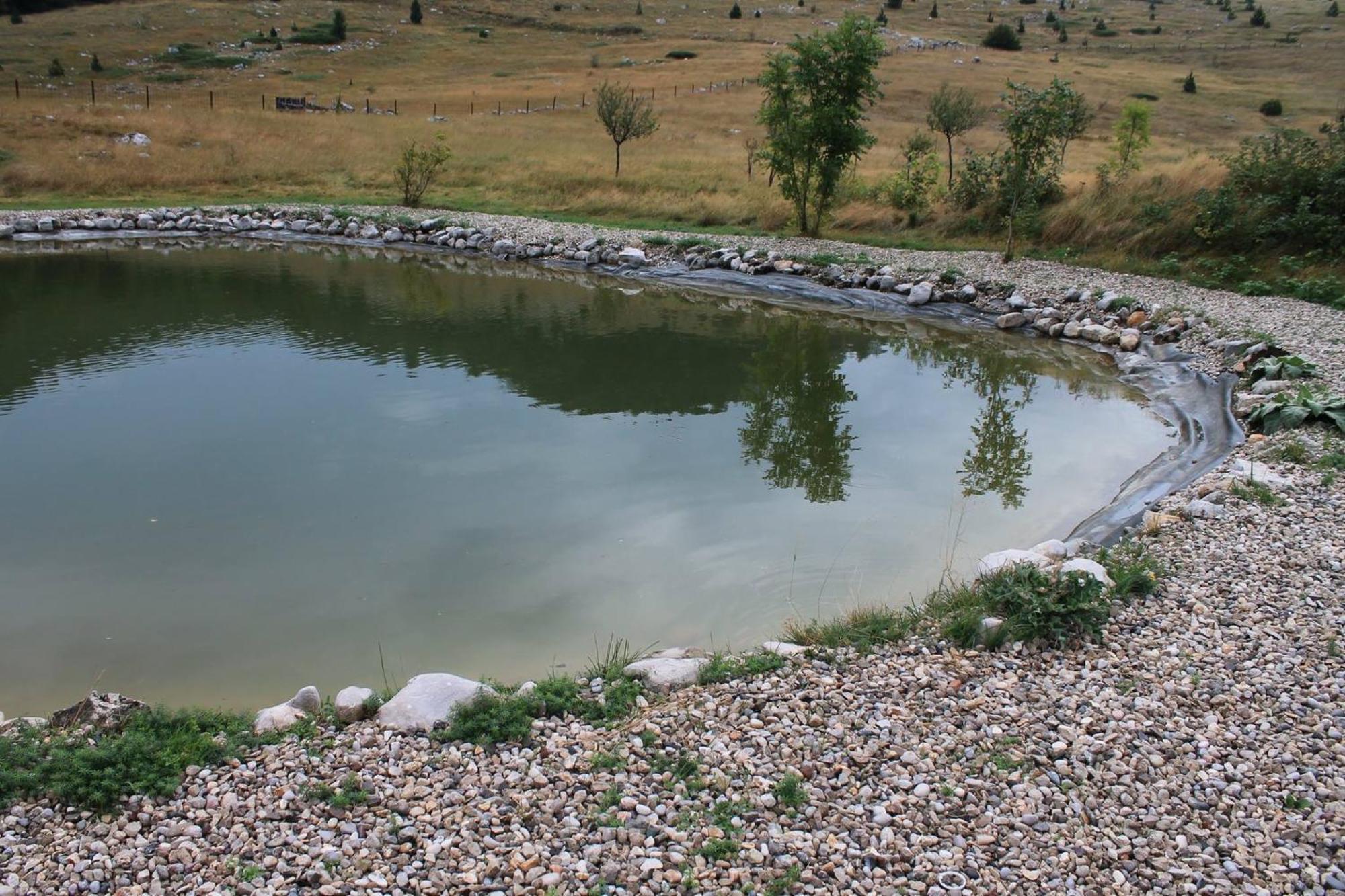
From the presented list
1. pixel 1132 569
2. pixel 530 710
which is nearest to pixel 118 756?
pixel 530 710

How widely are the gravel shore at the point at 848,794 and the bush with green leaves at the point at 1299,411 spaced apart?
189 inches

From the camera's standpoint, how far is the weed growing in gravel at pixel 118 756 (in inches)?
174

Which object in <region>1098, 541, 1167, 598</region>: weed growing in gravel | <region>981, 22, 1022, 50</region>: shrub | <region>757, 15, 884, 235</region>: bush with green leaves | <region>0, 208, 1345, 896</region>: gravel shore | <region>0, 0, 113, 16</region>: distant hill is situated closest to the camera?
<region>0, 208, 1345, 896</region>: gravel shore

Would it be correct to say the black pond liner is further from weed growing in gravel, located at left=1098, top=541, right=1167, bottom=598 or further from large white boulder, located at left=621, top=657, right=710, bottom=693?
large white boulder, located at left=621, top=657, right=710, bottom=693

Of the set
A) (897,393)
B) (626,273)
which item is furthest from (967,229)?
(897,393)

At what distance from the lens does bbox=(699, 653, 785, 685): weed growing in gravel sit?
5543 mm

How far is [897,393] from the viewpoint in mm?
13414

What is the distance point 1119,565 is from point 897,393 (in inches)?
271

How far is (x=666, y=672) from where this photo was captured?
5586mm

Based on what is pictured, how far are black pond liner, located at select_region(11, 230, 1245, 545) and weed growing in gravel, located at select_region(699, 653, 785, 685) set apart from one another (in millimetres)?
3752

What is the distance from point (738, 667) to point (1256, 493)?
202 inches

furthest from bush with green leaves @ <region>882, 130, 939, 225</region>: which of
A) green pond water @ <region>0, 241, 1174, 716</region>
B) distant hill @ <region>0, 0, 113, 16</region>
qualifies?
distant hill @ <region>0, 0, 113, 16</region>

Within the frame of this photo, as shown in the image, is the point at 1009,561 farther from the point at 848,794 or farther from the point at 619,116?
the point at 619,116

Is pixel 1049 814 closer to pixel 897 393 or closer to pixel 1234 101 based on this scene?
pixel 897 393
